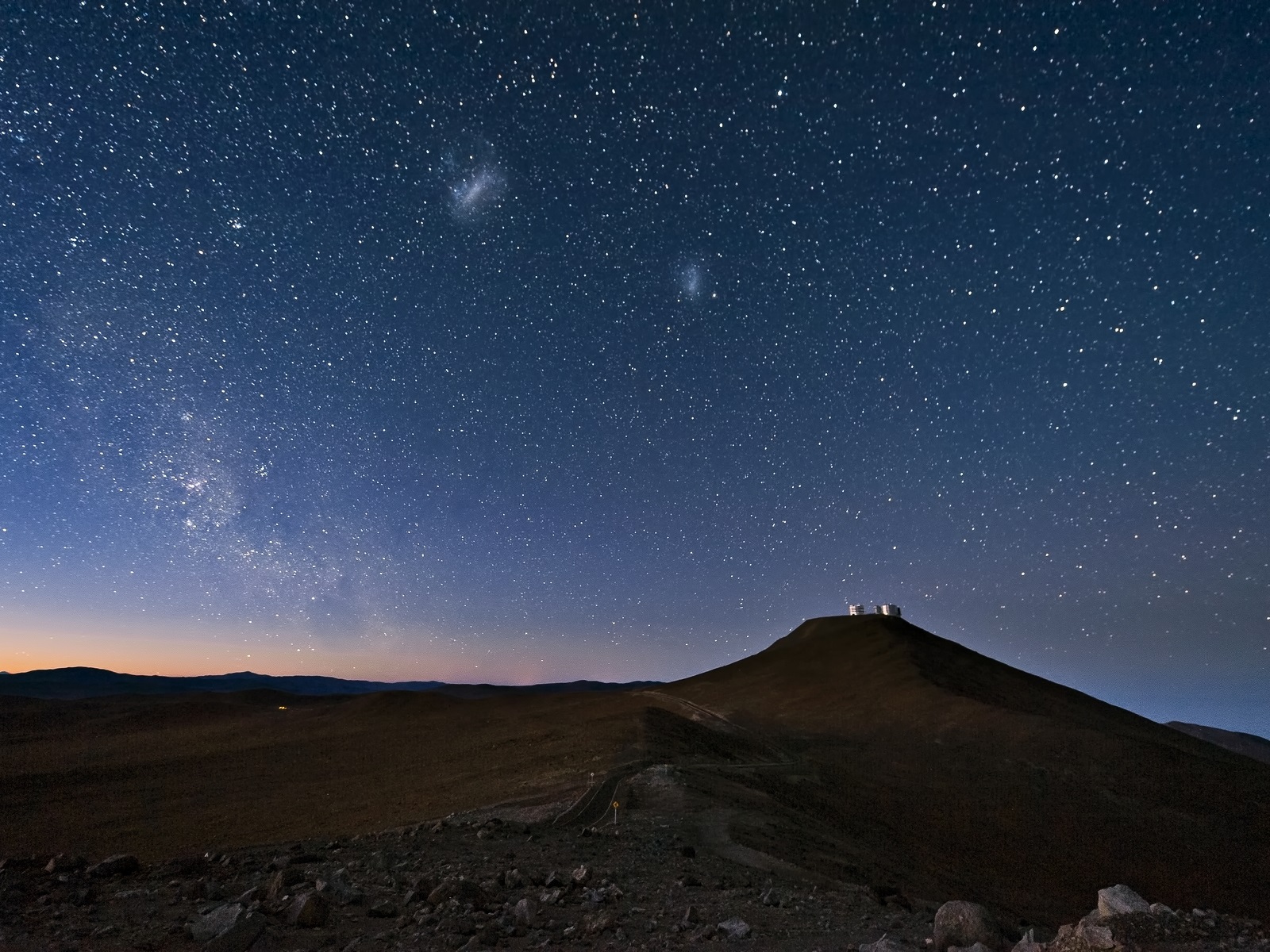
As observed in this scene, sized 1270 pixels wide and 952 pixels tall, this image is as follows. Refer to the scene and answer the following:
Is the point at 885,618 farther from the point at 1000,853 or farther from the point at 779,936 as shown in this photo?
the point at 779,936

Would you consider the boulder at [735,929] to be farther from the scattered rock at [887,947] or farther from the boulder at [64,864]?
the boulder at [64,864]

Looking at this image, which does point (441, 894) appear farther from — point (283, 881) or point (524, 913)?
point (283, 881)

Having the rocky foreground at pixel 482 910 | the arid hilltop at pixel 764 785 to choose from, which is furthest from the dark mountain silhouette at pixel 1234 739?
the rocky foreground at pixel 482 910

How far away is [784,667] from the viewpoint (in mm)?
82375

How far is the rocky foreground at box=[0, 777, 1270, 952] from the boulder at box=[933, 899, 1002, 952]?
0.02 metres

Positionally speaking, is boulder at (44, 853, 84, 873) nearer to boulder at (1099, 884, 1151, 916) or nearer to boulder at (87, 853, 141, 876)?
boulder at (87, 853, 141, 876)

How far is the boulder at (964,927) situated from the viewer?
747 centimetres

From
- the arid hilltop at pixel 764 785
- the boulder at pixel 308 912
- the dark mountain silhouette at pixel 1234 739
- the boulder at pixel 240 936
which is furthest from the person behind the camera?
the dark mountain silhouette at pixel 1234 739

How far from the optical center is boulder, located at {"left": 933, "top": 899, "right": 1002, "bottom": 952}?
7469mm

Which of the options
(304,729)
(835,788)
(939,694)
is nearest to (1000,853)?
(835,788)

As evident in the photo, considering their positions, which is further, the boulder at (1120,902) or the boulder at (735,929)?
the boulder at (735,929)

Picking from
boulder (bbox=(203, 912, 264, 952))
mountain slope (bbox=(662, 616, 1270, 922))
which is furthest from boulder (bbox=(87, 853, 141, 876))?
mountain slope (bbox=(662, 616, 1270, 922))

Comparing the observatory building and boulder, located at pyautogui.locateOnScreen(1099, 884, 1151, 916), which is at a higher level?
the observatory building

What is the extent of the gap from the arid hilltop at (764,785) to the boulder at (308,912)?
9186 millimetres
